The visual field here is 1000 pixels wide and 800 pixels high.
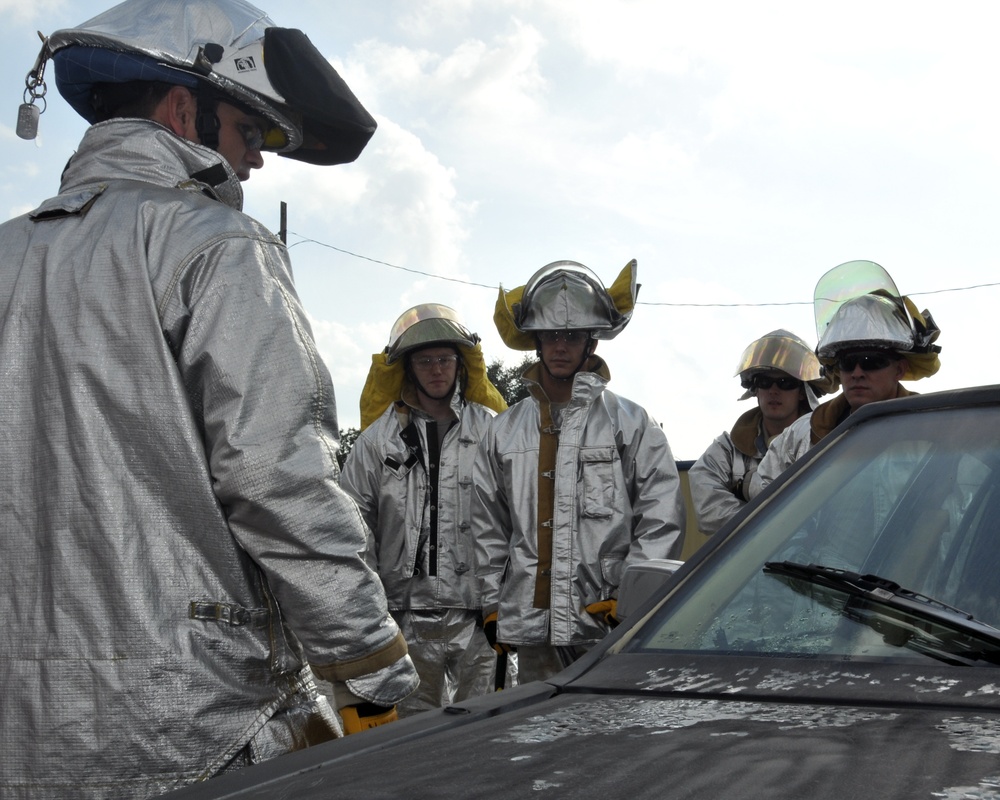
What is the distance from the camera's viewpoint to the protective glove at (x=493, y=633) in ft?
14.6

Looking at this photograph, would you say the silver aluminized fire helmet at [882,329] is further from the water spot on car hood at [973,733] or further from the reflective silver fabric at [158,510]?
→ the water spot on car hood at [973,733]

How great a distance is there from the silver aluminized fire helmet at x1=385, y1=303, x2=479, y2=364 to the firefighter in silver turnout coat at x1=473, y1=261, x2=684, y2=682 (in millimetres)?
523

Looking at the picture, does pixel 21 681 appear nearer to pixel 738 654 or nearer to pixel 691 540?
pixel 738 654

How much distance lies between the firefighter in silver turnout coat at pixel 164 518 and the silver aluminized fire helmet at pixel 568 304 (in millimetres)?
2687

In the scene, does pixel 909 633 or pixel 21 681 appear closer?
pixel 909 633

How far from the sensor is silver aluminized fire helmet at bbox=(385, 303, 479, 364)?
5.15 metres

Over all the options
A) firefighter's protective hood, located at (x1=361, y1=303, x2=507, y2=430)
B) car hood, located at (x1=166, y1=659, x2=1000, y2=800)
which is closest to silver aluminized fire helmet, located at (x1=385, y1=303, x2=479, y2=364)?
A: firefighter's protective hood, located at (x1=361, y1=303, x2=507, y2=430)

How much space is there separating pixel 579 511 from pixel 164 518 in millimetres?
2620

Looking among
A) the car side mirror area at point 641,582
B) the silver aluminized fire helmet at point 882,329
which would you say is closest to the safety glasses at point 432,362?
the silver aluminized fire helmet at point 882,329

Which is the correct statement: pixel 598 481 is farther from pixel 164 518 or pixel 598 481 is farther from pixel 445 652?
pixel 164 518

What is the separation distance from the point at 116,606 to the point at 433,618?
10.4ft

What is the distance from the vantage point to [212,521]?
72.2 inches

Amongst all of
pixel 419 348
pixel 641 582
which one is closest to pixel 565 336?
pixel 419 348

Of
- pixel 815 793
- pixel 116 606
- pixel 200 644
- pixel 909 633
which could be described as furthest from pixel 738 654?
pixel 116 606
